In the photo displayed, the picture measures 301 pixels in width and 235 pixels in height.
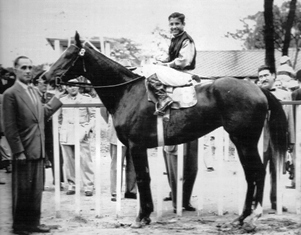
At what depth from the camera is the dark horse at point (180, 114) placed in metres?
4.01

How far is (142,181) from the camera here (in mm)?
4164

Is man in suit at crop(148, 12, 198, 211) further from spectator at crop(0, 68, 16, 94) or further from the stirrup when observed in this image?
spectator at crop(0, 68, 16, 94)

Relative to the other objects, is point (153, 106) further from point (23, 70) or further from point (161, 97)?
point (23, 70)

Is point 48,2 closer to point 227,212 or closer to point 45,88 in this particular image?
point 45,88

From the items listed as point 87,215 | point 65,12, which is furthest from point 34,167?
point 65,12

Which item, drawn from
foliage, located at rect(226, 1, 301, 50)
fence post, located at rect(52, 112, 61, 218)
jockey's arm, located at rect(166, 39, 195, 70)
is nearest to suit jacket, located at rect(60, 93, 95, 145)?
fence post, located at rect(52, 112, 61, 218)

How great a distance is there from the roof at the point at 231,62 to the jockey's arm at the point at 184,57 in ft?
1.27

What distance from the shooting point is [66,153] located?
5277 mm

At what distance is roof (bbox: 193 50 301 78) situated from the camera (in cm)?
486

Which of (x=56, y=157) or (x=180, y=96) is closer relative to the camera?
(x=180, y=96)

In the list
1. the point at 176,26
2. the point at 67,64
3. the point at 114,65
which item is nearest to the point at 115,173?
the point at 114,65

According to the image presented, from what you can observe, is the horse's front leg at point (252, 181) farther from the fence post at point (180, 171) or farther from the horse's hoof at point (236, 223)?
the fence post at point (180, 171)

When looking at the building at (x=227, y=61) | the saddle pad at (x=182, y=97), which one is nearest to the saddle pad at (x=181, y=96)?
the saddle pad at (x=182, y=97)

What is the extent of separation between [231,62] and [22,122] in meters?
2.60
